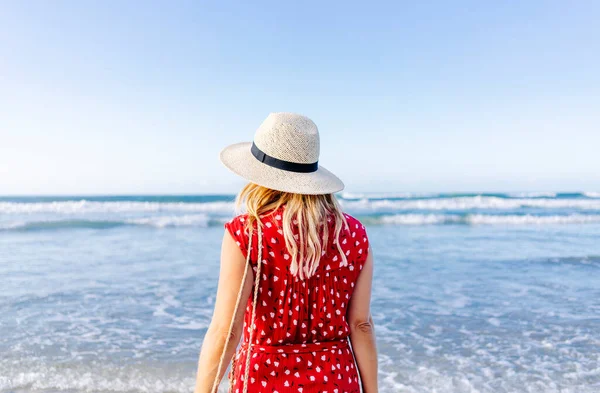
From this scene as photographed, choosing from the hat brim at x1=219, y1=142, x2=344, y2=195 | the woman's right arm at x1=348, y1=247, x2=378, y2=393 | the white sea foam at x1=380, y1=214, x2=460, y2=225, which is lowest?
the white sea foam at x1=380, y1=214, x2=460, y2=225

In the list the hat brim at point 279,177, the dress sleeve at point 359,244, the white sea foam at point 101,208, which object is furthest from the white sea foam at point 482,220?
the hat brim at point 279,177

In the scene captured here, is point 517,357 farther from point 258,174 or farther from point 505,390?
point 258,174

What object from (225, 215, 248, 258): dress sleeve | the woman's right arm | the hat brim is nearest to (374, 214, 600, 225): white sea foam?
the woman's right arm

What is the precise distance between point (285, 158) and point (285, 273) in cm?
36

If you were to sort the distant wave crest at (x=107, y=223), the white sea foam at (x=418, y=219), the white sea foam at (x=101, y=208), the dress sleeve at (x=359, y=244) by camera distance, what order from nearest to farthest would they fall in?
the dress sleeve at (x=359, y=244) → the distant wave crest at (x=107, y=223) → the white sea foam at (x=418, y=219) → the white sea foam at (x=101, y=208)

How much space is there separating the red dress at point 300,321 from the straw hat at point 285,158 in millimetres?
112

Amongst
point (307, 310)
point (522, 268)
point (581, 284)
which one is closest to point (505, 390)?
point (307, 310)

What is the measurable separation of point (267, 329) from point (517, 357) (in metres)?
3.64

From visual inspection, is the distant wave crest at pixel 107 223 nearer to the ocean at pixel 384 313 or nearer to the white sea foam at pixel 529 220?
the ocean at pixel 384 313

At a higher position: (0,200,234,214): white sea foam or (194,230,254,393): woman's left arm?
(194,230,254,393): woman's left arm

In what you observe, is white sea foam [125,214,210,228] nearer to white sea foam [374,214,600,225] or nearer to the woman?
white sea foam [374,214,600,225]

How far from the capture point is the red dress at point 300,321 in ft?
4.57

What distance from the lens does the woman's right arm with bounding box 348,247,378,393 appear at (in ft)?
5.08

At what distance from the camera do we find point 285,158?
141 centimetres
